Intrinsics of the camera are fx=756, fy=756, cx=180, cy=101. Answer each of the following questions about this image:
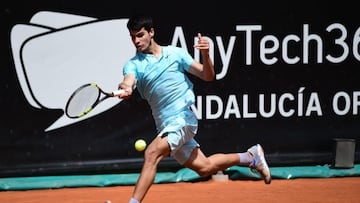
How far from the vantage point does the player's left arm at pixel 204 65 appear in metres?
5.12

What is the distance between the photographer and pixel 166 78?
5422 millimetres

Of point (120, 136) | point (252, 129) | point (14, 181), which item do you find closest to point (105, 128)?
point (120, 136)

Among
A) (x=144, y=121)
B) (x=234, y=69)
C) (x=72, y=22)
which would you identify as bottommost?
(x=144, y=121)

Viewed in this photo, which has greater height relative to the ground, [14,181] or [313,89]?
[313,89]

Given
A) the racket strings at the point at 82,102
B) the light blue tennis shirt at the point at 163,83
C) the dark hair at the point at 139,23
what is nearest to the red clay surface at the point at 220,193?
the light blue tennis shirt at the point at 163,83

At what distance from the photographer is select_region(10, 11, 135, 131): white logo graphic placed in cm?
700

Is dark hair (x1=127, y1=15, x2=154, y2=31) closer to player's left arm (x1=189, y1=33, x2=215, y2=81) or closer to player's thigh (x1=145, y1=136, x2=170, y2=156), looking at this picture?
player's left arm (x1=189, y1=33, x2=215, y2=81)

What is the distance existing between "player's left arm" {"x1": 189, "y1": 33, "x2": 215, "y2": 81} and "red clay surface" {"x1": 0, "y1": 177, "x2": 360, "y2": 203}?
5.11 feet

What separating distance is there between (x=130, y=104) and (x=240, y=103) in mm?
1086

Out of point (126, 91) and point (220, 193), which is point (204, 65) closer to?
point (126, 91)

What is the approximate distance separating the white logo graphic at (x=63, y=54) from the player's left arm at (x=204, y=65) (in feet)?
5.91

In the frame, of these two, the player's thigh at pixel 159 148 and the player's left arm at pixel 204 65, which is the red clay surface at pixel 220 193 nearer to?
the player's thigh at pixel 159 148

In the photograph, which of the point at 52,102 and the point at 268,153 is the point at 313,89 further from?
the point at 52,102

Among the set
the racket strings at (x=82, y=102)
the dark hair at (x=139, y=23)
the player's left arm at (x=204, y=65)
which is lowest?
the racket strings at (x=82, y=102)
